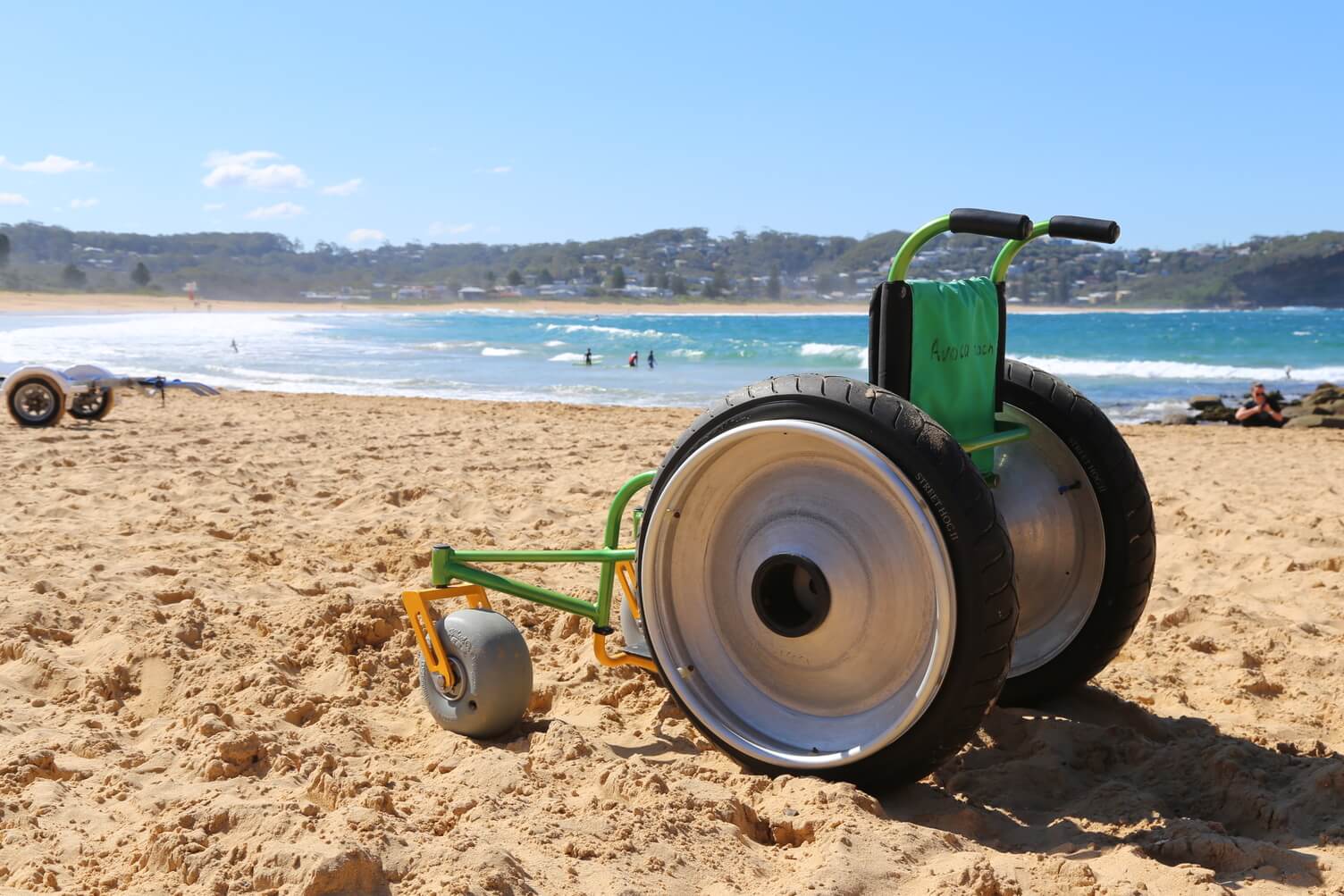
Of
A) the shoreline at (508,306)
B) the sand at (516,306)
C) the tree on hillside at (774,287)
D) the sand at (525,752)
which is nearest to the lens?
the sand at (525,752)

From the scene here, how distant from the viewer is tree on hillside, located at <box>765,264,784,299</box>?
450 ft

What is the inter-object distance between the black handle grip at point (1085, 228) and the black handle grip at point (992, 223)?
0.34 metres

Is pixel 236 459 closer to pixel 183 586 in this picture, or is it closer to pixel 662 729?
pixel 183 586

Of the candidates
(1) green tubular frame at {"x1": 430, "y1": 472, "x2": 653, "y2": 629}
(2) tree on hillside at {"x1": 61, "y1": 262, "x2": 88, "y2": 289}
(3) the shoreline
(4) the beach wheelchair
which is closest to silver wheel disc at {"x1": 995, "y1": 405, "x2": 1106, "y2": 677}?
(4) the beach wheelchair

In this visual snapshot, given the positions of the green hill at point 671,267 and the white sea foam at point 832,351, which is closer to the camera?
the white sea foam at point 832,351

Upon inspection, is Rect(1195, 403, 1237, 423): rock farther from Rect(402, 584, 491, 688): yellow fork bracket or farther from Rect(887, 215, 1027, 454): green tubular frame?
Rect(402, 584, 491, 688): yellow fork bracket

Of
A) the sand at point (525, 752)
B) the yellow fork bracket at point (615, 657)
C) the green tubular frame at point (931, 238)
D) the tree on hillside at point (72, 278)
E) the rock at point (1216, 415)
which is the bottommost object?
the rock at point (1216, 415)

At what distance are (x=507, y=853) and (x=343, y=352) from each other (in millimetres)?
35000

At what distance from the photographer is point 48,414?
1101 cm

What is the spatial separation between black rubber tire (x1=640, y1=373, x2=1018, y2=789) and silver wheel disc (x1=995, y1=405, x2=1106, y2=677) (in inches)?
39.9

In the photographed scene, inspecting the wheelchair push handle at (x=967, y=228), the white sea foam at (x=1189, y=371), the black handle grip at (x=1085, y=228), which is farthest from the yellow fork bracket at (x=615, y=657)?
the white sea foam at (x=1189, y=371)

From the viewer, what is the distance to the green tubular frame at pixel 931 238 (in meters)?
3.17

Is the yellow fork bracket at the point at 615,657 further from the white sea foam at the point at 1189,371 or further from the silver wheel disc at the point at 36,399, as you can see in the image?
the white sea foam at the point at 1189,371

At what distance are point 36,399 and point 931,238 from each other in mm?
10311
